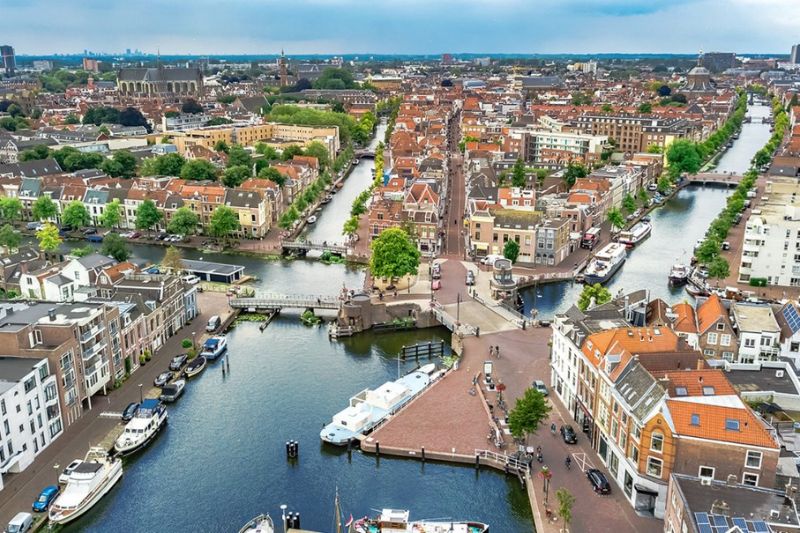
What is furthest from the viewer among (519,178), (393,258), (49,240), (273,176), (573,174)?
(573,174)

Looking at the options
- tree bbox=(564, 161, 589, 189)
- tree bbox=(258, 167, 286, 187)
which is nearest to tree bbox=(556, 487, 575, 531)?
tree bbox=(564, 161, 589, 189)

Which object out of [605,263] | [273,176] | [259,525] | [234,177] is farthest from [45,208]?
[259,525]

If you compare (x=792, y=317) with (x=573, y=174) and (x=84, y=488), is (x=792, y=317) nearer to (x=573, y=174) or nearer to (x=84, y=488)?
(x=84, y=488)

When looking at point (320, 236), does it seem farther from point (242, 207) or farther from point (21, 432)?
point (21, 432)

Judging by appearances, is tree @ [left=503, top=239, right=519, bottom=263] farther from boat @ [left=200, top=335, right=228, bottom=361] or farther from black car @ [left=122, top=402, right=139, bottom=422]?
black car @ [left=122, top=402, right=139, bottom=422]

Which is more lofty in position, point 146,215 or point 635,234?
point 146,215

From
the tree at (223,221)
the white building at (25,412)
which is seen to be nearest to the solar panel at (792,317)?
the white building at (25,412)
